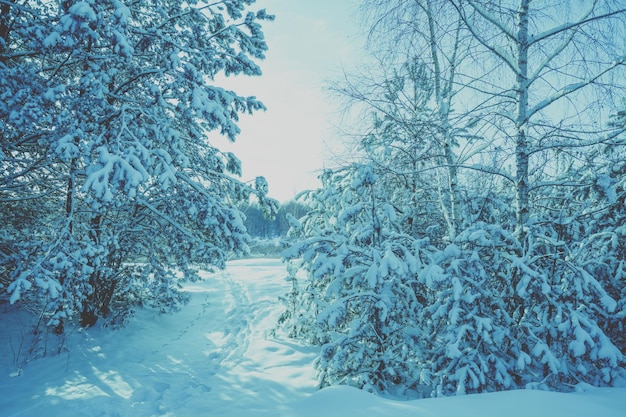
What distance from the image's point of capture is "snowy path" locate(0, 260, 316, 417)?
4160 millimetres

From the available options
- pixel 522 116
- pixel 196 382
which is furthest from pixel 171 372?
pixel 522 116

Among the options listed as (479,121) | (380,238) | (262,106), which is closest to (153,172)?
(262,106)

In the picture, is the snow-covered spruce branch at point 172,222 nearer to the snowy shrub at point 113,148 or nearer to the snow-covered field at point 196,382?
the snowy shrub at point 113,148

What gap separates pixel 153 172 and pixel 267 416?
369 centimetres

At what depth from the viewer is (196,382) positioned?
16.4 feet

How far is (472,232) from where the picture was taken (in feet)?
12.6

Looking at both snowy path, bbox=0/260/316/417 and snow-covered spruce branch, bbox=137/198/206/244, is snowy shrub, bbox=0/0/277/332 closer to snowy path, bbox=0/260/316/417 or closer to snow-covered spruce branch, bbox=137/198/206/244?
snow-covered spruce branch, bbox=137/198/206/244

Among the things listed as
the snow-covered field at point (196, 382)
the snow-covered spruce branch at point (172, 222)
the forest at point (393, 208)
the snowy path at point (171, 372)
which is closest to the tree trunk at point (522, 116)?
the forest at point (393, 208)

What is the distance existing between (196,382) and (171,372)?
676 mm

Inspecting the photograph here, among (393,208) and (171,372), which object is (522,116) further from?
(171,372)

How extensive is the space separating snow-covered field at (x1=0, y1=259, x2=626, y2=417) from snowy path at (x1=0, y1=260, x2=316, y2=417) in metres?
0.02

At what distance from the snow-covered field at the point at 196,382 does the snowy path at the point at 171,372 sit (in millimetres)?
15

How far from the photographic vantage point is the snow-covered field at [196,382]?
254 centimetres

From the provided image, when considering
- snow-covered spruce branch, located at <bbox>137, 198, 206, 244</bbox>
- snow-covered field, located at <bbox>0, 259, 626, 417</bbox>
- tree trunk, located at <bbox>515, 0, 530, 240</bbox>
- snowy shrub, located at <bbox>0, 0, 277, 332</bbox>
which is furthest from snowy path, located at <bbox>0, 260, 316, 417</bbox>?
tree trunk, located at <bbox>515, 0, 530, 240</bbox>
